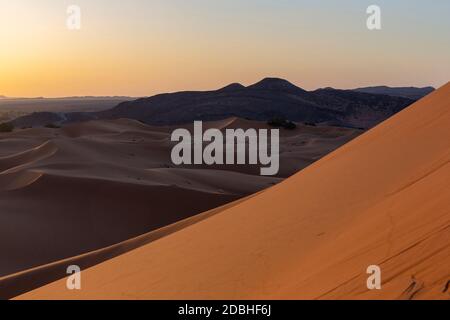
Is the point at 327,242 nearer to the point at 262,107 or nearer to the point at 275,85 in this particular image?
the point at 262,107

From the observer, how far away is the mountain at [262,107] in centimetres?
6469

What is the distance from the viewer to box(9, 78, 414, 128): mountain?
212ft

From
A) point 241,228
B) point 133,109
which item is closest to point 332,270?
point 241,228

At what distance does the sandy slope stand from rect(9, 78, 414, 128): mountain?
54.5 meters

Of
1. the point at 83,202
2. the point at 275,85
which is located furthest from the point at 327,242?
the point at 275,85

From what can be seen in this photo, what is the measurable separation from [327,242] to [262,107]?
62812 millimetres

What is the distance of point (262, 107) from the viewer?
66.5 metres

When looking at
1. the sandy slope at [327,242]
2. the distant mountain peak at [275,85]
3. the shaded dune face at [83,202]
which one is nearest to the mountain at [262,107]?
the distant mountain peak at [275,85]

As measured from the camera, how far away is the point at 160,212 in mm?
12023

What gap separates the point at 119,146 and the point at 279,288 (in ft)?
63.4

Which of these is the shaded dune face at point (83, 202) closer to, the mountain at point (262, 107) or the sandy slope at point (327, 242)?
the sandy slope at point (327, 242)

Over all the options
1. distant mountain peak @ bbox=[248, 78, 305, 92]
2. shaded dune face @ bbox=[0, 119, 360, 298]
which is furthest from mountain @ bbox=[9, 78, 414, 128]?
shaded dune face @ bbox=[0, 119, 360, 298]

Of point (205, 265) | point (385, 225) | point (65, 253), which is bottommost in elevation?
point (65, 253)

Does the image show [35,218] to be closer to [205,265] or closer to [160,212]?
[160,212]
